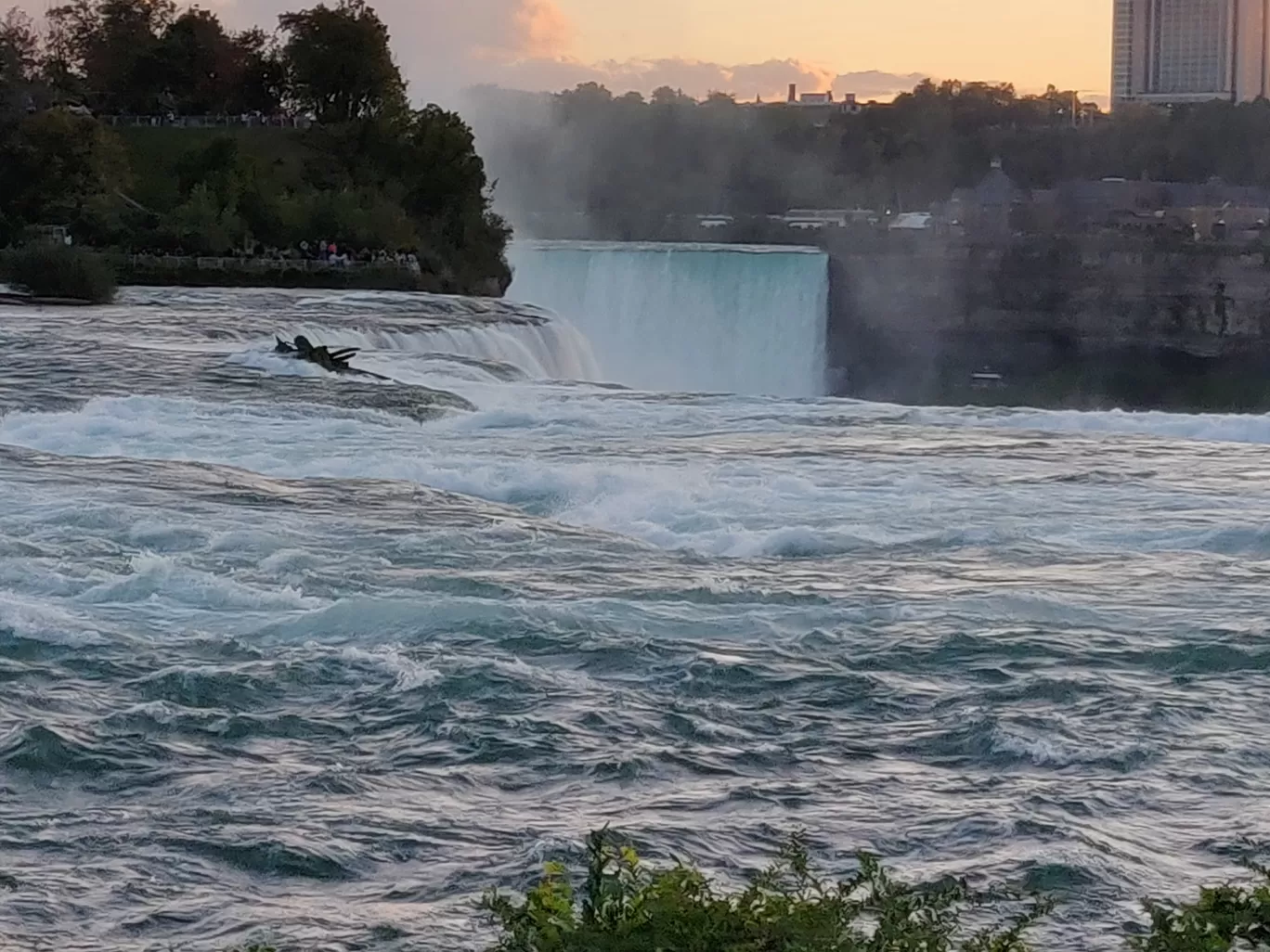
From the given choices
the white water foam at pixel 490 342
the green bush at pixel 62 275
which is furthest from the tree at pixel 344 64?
the white water foam at pixel 490 342

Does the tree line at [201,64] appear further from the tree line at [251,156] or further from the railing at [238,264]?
the railing at [238,264]

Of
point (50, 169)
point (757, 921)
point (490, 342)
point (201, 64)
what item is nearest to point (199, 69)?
point (201, 64)

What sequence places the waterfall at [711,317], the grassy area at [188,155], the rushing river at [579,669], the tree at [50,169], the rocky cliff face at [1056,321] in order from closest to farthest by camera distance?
the rushing river at [579,669] < the waterfall at [711,317] < the tree at [50,169] < the rocky cliff face at [1056,321] < the grassy area at [188,155]

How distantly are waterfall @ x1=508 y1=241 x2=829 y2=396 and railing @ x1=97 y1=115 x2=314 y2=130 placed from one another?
Answer: 1775 cm

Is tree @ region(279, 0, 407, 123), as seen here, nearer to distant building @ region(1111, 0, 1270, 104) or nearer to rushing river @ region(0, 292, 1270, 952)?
rushing river @ region(0, 292, 1270, 952)

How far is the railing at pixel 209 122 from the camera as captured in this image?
67.4m

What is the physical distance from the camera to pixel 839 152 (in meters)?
110

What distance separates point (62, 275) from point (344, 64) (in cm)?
2721

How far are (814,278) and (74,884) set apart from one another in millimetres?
46449

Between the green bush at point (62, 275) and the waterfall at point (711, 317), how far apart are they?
46.3 feet

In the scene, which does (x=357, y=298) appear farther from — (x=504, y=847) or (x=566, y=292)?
(x=504, y=847)

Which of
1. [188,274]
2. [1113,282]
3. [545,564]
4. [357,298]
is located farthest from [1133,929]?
[1113,282]

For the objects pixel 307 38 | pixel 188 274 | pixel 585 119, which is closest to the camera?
pixel 188 274

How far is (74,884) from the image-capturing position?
738 centimetres
